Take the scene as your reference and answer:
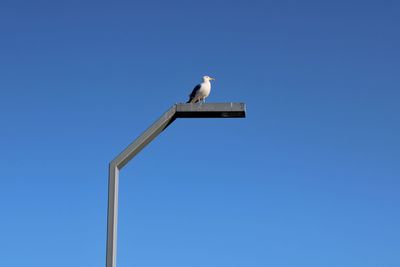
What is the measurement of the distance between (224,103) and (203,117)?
37 cm

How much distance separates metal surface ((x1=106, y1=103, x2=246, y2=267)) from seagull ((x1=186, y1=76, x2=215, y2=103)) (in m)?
4.45

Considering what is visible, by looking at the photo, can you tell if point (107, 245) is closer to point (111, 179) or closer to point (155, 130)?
point (111, 179)

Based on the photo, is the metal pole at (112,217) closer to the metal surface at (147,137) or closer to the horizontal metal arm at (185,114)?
the metal surface at (147,137)

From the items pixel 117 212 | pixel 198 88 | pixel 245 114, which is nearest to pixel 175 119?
pixel 245 114

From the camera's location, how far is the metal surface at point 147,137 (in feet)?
28.5

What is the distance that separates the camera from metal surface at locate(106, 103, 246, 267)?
28.5 feet

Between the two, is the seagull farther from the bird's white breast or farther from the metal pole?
the metal pole

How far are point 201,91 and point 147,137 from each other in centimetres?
551

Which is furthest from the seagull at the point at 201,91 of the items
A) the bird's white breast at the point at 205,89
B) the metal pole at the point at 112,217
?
the metal pole at the point at 112,217

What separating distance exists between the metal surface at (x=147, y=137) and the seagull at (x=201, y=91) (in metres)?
4.45

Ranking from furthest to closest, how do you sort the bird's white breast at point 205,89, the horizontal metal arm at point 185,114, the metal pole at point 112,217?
the bird's white breast at point 205,89 → the horizontal metal arm at point 185,114 → the metal pole at point 112,217

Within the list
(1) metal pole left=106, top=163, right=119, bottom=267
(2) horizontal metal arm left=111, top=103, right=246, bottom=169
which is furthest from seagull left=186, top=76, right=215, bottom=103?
(1) metal pole left=106, top=163, right=119, bottom=267

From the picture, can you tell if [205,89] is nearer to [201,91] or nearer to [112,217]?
[201,91]

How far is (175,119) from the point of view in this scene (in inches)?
380
